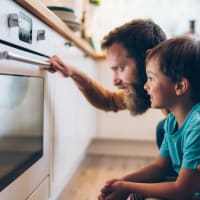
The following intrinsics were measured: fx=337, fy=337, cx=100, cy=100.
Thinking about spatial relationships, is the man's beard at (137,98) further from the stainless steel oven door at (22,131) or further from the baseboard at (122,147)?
the baseboard at (122,147)

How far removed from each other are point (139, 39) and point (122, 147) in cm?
151

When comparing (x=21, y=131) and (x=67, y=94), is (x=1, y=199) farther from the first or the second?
(x=67, y=94)

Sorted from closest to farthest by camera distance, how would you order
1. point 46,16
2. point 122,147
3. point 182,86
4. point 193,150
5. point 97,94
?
point 193,150
point 182,86
point 46,16
point 97,94
point 122,147

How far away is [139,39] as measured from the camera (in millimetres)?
1187

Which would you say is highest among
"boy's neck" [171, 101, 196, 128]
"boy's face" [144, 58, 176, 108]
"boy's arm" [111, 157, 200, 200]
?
"boy's face" [144, 58, 176, 108]

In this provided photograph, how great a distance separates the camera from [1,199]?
78cm

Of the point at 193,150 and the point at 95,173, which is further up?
the point at 193,150

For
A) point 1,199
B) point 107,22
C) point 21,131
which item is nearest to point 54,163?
point 21,131

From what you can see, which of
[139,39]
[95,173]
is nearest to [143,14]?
[95,173]

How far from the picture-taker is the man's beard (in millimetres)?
1218

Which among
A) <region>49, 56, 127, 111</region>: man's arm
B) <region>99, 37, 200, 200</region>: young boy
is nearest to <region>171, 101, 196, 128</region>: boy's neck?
<region>99, 37, 200, 200</region>: young boy

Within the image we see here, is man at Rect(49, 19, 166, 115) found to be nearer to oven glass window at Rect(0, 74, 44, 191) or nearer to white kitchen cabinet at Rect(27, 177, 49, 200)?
oven glass window at Rect(0, 74, 44, 191)

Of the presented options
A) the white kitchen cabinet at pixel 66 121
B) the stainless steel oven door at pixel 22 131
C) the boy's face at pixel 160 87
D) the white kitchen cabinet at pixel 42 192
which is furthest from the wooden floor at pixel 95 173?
the boy's face at pixel 160 87

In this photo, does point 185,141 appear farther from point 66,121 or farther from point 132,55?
point 66,121
